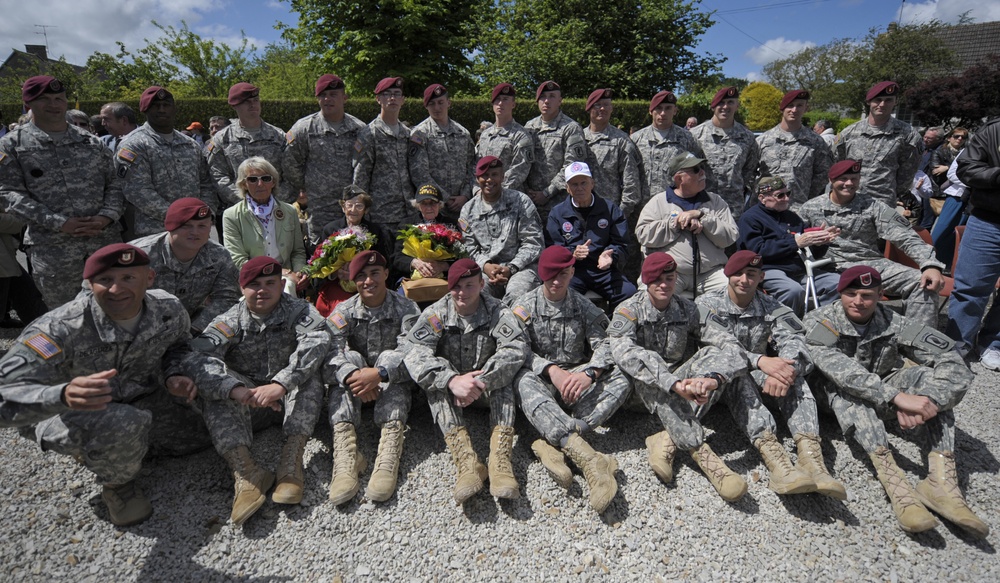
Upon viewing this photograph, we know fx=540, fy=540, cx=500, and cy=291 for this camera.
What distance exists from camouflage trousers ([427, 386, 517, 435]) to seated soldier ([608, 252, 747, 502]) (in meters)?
0.87

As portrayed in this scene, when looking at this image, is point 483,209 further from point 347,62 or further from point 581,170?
point 347,62

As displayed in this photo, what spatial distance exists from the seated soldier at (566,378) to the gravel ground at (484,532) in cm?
21

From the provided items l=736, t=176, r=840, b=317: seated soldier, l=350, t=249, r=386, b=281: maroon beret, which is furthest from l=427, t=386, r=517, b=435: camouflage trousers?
l=736, t=176, r=840, b=317: seated soldier

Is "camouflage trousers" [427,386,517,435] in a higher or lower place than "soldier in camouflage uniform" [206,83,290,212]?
lower

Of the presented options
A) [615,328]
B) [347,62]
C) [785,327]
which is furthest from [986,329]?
[347,62]

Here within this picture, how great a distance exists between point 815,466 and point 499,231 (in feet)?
11.2

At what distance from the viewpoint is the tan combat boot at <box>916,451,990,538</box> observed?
3.10m

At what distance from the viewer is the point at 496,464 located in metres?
3.55

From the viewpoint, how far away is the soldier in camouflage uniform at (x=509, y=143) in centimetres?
629

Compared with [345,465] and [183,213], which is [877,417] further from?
[183,213]

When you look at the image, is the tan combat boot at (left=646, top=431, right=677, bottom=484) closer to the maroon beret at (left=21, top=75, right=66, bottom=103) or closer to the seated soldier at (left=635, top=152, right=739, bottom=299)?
the seated soldier at (left=635, top=152, right=739, bottom=299)

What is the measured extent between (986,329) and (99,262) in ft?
25.5

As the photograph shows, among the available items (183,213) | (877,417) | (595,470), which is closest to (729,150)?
(877,417)

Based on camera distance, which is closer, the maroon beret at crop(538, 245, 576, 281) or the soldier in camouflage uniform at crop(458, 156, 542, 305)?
the maroon beret at crop(538, 245, 576, 281)
